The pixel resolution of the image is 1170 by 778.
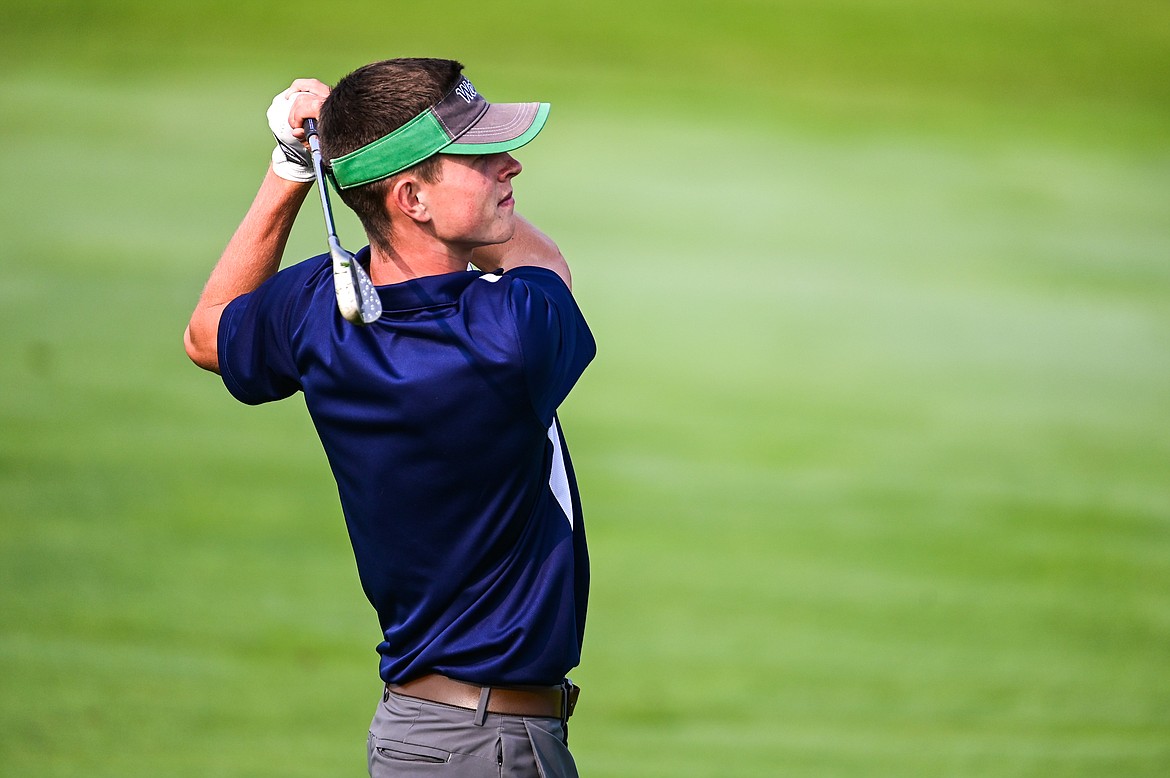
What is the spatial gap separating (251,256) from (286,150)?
13 cm

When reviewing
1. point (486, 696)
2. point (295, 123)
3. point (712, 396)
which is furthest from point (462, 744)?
point (712, 396)

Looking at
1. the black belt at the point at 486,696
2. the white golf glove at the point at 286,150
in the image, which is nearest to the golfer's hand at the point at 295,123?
the white golf glove at the point at 286,150

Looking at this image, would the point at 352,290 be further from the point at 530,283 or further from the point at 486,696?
the point at 486,696

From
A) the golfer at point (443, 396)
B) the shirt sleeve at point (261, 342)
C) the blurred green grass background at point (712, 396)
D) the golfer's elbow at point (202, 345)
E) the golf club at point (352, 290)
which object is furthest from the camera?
the blurred green grass background at point (712, 396)

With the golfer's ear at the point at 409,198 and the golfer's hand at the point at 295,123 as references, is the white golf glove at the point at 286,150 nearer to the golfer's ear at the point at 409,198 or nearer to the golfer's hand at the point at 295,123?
the golfer's hand at the point at 295,123

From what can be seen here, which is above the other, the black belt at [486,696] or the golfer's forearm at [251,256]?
the golfer's forearm at [251,256]

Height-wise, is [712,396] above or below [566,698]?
above

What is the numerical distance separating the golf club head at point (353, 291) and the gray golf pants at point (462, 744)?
462 mm

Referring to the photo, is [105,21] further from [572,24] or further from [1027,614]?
[1027,614]

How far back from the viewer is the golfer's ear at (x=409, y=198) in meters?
1.52

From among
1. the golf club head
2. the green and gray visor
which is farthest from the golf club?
the green and gray visor

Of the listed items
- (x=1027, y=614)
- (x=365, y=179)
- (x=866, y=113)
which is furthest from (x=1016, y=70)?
(x=365, y=179)

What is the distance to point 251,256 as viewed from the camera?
1.70 m

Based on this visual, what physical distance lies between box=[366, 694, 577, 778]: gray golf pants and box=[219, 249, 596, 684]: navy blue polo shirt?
0.05 m
